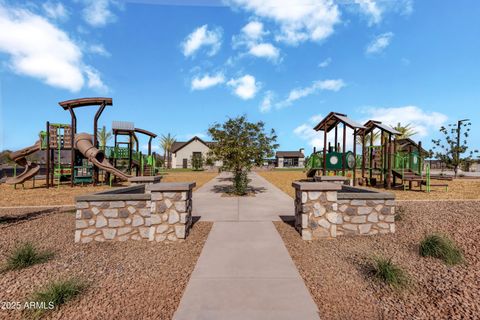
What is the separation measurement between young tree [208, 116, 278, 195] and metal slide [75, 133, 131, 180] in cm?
774

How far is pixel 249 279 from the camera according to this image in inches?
139

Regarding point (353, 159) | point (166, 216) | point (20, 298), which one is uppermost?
point (353, 159)

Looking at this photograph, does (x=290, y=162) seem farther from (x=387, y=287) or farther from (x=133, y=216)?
(x=387, y=287)

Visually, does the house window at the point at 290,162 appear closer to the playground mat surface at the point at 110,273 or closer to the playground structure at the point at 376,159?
the playground structure at the point at 376,159

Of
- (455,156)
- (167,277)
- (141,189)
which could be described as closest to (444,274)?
(167,277)

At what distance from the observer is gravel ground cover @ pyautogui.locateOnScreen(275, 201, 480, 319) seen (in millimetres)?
2938

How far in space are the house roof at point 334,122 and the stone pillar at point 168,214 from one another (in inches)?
555

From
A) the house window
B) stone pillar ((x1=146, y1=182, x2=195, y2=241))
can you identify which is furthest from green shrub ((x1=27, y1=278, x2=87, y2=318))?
the house window

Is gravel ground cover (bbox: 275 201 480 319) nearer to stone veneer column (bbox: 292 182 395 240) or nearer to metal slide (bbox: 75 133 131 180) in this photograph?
stone veneer column (bbox: 292 182 395 240)

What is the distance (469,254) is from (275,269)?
12.6 feet

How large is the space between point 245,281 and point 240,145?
28.2ft

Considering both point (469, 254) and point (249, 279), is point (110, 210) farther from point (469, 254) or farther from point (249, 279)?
point (469, 254)

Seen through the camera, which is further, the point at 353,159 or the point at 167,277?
the point at 353,159

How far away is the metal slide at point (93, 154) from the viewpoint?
15680 millimetres
